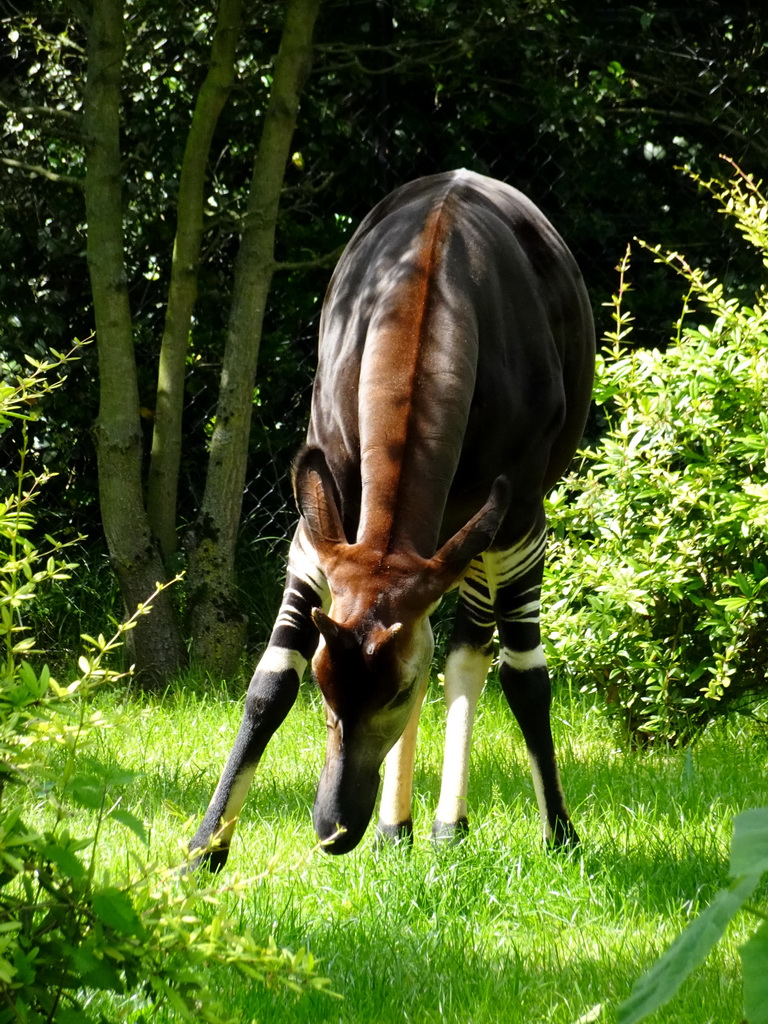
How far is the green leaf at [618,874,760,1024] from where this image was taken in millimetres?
823

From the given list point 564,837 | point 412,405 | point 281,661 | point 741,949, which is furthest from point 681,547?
point 741,949

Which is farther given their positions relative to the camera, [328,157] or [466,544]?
[328,157]

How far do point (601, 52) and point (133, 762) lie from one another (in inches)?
155

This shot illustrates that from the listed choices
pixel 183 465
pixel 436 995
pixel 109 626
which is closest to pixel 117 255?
pixel 183 465

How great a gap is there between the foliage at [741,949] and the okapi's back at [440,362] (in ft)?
5.75

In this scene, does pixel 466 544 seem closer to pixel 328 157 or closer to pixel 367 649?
pixel 367 649

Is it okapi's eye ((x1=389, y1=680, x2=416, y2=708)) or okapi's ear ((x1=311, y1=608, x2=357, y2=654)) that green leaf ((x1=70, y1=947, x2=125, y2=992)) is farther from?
okapi's eye ((x1=389, y1=680, x2=416, y2=708))

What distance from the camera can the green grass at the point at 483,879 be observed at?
2.37 metres

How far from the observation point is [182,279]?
5477mm

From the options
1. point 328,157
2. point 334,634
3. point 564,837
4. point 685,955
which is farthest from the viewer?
point 328,157

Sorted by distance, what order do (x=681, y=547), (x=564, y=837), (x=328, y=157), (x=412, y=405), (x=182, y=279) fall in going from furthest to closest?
(x=328, y=157)
(x=182, y=279)
(x=681, y=547)
(x=564, y=837)
(x=412, y=405)

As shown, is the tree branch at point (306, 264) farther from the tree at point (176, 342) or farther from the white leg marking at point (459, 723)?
the white leg marking at point (459, 723)

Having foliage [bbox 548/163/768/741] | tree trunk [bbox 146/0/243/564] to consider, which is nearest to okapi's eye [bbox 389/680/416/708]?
foliage [bbox 548/163/768/741]

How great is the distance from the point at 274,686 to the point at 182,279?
275cm
